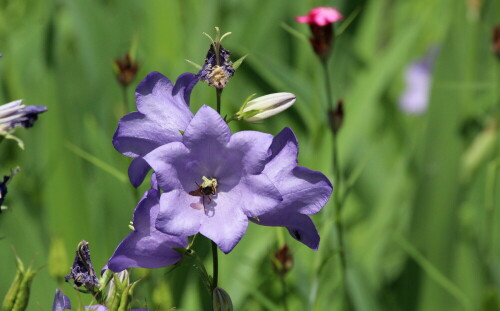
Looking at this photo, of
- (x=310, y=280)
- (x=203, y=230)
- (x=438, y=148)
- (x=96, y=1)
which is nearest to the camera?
(x=203, y=230)

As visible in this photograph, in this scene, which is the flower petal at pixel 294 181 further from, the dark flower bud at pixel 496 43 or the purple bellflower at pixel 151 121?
the dark flower bud at pixel 496 43

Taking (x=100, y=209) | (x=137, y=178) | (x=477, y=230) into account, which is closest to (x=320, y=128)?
(x=477, y=230)

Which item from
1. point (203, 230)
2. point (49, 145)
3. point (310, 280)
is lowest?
point (310, 280)

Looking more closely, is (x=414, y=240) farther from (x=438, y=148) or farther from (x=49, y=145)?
(x=49, y=145)

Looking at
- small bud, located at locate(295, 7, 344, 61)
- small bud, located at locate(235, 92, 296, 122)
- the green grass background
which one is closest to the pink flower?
small bud, located at locate(295, 7, 344, 61)

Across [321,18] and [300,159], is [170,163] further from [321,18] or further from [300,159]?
[300,159]

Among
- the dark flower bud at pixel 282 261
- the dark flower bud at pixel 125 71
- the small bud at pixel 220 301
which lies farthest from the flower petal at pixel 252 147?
the dark flower bud at pixel 125 71

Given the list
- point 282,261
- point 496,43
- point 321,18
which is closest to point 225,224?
point 282,261
